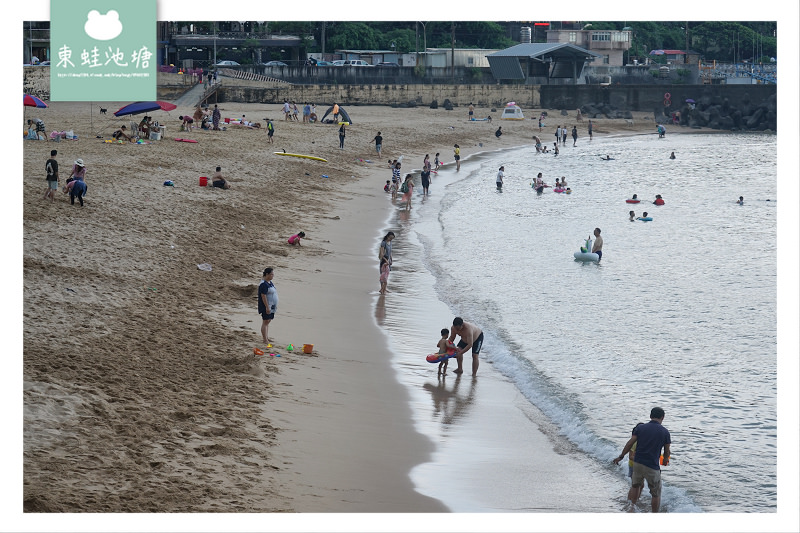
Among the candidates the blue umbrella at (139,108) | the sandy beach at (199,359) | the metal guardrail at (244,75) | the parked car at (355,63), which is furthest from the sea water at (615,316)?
the parked car at (355,63)

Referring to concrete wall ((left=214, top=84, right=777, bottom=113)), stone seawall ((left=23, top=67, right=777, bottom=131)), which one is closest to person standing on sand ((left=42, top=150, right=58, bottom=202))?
concrete wall ((left=214, top=84, right=777, bottom=113))

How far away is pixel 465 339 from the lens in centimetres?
1423

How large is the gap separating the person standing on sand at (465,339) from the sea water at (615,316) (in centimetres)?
59

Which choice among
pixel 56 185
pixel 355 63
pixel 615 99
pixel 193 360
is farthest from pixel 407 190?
pixel 615 99

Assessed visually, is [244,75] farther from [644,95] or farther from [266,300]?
[266,300]

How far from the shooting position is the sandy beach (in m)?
8.98

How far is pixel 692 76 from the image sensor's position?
253ft

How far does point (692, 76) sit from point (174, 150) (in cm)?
5917

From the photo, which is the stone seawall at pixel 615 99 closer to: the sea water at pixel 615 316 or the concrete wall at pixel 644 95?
the concrete wall at pixel 644 95

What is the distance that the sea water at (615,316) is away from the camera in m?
12.0

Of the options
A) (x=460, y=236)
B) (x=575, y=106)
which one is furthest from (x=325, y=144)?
(x=575, y=106)

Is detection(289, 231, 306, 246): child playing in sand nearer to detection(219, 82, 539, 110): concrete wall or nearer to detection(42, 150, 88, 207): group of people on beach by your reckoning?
detection(42, 150, 88, 207): group of people on beach

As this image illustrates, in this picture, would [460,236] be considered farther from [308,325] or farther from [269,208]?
[308,325]

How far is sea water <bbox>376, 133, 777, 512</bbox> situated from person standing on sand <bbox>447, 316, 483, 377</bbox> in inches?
23.4
